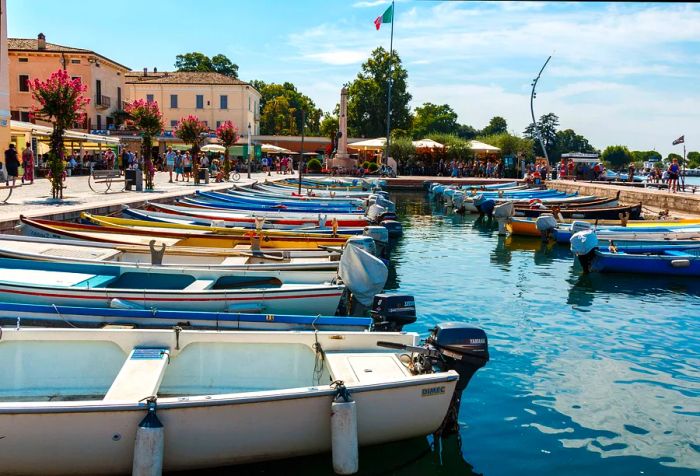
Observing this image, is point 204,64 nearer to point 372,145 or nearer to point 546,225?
point 372,145

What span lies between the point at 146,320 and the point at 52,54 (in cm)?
4719

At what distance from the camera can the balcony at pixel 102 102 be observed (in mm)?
51031

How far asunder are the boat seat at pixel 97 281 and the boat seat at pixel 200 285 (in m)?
1.04

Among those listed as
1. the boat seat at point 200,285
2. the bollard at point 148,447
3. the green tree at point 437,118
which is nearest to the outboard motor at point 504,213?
the boat seat at point 200,285

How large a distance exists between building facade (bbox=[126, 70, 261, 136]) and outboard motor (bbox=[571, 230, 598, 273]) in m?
53.7

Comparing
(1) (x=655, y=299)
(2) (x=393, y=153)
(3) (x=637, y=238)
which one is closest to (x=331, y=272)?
(1) (x=655, y=299)

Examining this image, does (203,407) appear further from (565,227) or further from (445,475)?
(565,227)

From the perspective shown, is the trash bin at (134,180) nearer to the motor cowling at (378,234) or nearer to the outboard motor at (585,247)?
the motor cowling at (378,234)

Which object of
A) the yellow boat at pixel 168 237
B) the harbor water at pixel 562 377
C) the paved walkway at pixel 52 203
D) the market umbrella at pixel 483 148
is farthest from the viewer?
the market umbrella at pixel 483 148

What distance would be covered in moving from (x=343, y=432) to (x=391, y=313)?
7.04 feet

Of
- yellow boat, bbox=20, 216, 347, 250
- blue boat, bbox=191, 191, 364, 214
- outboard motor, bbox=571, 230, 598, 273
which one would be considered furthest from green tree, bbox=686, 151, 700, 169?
yellow boat, bbox=20, 216, 347, 250

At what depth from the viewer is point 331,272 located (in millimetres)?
9961

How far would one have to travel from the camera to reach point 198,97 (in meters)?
65.6

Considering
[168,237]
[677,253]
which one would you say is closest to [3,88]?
[168,237]
